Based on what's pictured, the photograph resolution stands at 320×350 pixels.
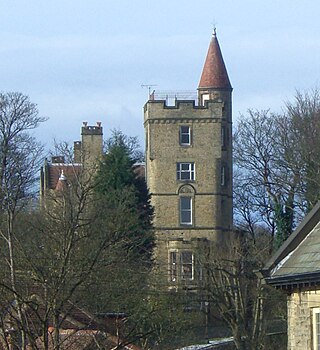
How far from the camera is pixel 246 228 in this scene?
81125 mm

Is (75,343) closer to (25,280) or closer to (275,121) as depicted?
(25,280)

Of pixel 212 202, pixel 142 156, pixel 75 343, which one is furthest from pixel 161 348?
pixel 142 156

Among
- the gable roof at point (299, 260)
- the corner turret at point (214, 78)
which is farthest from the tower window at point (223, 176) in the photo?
the gable roof at point (299, 260)

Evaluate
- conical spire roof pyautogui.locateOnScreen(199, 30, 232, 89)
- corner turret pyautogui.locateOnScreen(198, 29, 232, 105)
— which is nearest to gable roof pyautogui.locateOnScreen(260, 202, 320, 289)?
corner turret pyautogui.locateOnScreen(198, 29, 232, 105)

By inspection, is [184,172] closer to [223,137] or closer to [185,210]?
[185,210]

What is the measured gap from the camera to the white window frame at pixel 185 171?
3118 inches

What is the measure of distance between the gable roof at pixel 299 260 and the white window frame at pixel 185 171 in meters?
47.5

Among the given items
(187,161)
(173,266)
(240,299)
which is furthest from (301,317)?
(187,161)

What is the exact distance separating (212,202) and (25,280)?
48499mm

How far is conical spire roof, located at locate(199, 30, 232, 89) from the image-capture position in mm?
82562

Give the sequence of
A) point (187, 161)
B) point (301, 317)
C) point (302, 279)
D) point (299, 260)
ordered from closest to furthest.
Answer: point (302, 279), point (301, 317), point (299, 260), point (187, 161)

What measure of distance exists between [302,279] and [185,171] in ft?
164

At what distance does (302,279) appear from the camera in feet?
96.3

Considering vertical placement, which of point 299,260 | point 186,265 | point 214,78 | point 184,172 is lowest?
→ point 299,260
